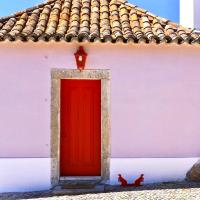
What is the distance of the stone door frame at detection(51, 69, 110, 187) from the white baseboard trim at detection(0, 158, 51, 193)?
180 millimetres

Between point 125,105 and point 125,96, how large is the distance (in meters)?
0.21

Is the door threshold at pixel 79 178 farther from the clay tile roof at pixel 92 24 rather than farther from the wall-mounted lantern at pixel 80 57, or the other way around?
the clay tile roof at pixel 92 24

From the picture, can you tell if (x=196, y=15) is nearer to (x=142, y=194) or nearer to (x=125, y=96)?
A: (x=125, y=96)

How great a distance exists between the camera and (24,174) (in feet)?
29.3

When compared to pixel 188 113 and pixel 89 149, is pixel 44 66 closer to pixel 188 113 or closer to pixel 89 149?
pixel 89 149

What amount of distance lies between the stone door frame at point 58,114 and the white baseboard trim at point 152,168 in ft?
0.71

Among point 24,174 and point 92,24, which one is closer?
point 24,174

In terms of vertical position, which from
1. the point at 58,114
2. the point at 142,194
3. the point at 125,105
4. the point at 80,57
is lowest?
the point at 142,194

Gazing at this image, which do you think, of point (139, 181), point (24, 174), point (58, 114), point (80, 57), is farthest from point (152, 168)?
point (80, 57)

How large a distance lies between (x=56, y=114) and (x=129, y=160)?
197 centimetres

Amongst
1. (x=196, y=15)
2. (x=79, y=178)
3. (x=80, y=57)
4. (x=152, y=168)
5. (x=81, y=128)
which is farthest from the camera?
(x=196, y=15)

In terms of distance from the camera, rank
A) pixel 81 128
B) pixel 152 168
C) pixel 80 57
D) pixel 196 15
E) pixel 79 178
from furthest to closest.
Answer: pixel 196 15
pixel 81 128
pixel 79 178
pixel 152 168
pixel 80 57

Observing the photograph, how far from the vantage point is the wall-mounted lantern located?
8867mm

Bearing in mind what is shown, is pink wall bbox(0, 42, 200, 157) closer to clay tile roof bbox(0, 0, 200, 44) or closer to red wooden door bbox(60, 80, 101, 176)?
clay tile roof bbox(0, 0, 200, 44)
